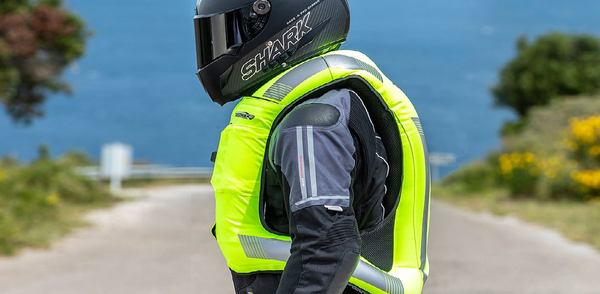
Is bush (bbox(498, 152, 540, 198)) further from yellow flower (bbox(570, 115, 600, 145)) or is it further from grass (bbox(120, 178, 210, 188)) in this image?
grass (bbox(120, 178, 210, 188))

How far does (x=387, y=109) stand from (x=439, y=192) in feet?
56.5

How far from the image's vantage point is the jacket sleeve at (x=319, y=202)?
183 cm

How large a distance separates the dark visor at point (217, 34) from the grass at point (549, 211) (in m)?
9.07

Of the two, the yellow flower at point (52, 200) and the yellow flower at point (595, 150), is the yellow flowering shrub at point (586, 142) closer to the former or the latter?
the yellow flower at point (595, 150)

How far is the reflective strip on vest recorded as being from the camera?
1.96m

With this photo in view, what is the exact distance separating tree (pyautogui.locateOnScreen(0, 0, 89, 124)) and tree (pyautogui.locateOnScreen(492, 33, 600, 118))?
15.3m

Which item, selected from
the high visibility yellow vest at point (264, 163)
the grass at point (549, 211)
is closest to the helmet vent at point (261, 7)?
the high visibility yellow vest at point (264, 163)

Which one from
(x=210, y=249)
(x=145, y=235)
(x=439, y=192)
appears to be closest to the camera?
(x=210, y=249)

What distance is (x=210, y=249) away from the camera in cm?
1053

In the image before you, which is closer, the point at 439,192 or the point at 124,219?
the point at 124,219

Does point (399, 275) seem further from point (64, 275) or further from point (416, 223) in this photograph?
point (64, 275)

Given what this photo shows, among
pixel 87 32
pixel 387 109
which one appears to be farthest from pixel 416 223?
pixel 87 32

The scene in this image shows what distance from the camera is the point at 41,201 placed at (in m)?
12.0

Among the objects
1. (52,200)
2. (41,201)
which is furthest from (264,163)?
(52,200)
